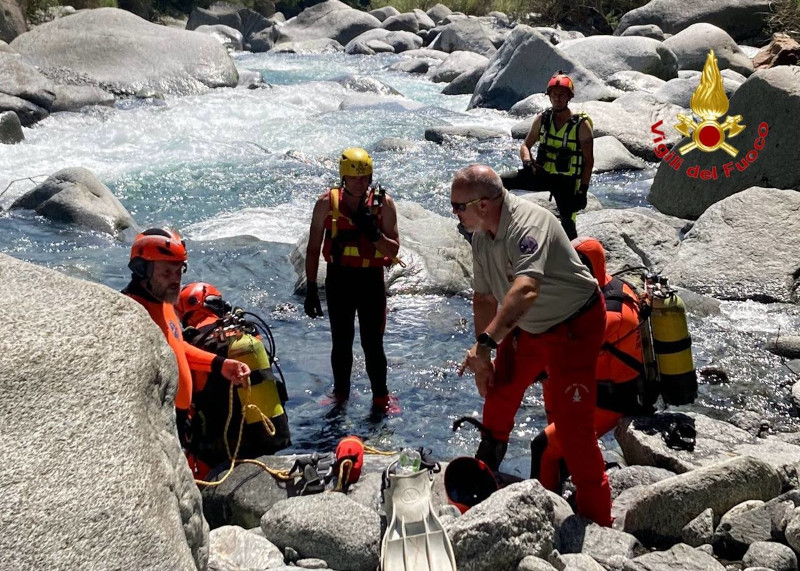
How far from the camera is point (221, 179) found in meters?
14.3

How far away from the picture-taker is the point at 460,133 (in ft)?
56.7

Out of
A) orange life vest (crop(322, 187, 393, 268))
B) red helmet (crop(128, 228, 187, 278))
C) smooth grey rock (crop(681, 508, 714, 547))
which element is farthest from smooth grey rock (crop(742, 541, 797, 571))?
orange life vest (crop(322, 187, 393, 268))

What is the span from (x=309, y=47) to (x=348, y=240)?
2908 cm

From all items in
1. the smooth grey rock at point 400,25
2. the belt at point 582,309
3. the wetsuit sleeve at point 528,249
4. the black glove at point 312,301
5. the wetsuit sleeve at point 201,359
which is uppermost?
the smooth grey rock at point 400,25

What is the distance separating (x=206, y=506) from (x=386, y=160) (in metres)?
10.9

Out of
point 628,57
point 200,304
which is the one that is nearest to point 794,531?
point 200,304

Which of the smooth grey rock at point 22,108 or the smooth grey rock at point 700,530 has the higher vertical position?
the smooth grey rock at point 22,108

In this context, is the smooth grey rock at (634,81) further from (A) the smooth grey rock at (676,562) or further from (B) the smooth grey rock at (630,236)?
(A) the smooth grey rock at (676,562)

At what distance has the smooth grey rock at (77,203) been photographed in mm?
11438

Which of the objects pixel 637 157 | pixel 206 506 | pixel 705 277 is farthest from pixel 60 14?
pixel 206 506

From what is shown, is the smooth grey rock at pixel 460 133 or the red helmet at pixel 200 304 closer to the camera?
the red helmet at pixel 200 304

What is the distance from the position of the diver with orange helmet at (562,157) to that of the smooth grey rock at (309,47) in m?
25.3

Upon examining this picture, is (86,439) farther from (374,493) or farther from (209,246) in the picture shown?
(209,246)

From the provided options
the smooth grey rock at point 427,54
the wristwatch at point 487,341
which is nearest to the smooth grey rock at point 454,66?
the smooth grey rock at point 427,54
